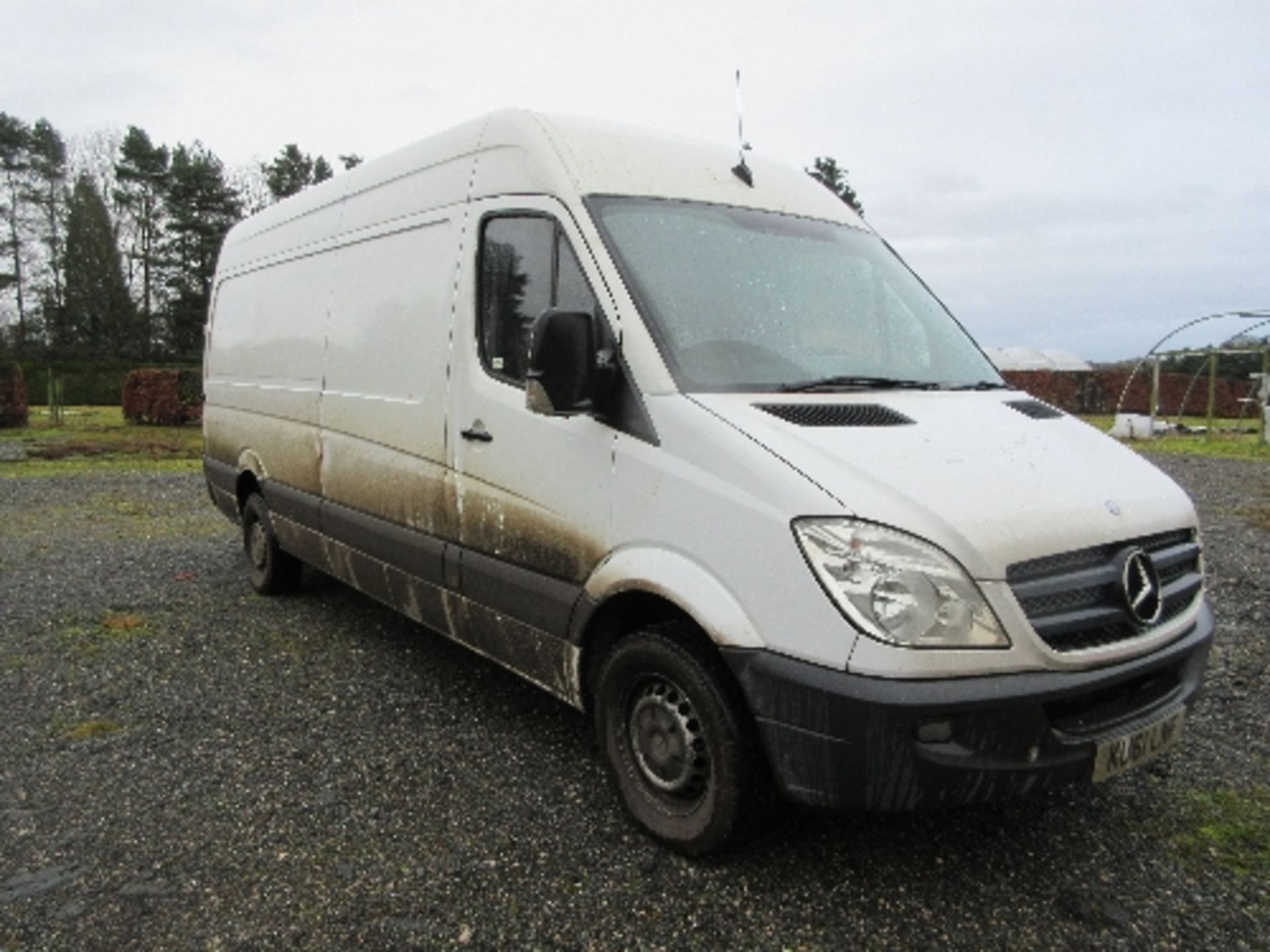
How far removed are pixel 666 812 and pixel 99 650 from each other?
12.5 ft

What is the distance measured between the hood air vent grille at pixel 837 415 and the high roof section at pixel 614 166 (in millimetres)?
1164

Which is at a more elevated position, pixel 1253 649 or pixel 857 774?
pixel 857 774

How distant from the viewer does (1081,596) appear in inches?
105

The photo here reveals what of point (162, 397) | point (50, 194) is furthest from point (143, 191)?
point (162, 397)

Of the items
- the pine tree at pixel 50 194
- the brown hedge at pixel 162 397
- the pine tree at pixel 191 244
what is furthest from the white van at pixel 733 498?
the pine tree at pixel 50 194

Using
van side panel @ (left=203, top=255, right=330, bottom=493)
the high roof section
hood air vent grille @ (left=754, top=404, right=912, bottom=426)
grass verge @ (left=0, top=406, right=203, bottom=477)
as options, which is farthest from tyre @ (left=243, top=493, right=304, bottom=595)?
grass verge @ (left=0, top=406, right=203, bottom=477)

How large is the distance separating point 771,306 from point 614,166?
85 cm

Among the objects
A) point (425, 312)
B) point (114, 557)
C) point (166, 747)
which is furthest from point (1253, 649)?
point (114, 557)

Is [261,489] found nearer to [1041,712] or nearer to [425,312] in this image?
[425,312]

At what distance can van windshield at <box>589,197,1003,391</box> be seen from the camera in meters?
3.20

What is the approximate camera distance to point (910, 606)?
246 centimetres

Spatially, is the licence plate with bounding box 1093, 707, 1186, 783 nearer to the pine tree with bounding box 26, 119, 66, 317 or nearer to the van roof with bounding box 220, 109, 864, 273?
the van roof with bounding box 220, 109, 864, 273

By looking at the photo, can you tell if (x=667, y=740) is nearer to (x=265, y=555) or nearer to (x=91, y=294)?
(x=265, y=555)

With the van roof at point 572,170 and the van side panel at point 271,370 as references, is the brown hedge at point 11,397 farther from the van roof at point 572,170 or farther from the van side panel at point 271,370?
the van roof at point 572,170
